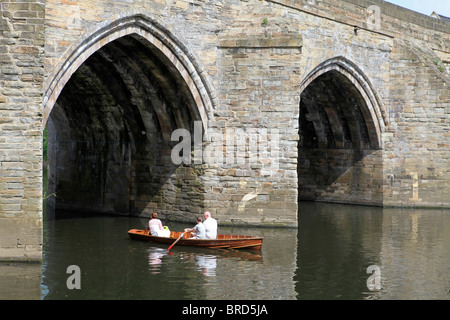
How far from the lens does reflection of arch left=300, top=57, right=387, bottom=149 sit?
19.5m

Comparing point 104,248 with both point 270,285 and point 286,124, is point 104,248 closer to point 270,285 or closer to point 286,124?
point 270,285

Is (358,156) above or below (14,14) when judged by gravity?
below

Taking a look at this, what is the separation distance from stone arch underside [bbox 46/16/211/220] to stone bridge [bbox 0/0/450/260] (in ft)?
0.12

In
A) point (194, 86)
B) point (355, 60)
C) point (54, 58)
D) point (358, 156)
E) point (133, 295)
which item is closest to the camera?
point (133, 295)

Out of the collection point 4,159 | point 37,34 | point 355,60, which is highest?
point 355,60

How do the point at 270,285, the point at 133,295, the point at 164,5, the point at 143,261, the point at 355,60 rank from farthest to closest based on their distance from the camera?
the point at 355,60, the point at 164,5, the point at 143,261, the point at 270,285, the point at 133,295

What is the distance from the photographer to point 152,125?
16.4m

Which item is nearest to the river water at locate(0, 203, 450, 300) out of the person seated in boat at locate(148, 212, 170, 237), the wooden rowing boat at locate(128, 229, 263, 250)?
the wooden rowing boat at locate(128, 229, 263, 250)

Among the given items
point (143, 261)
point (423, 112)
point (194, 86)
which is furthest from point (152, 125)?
point (423, 112)

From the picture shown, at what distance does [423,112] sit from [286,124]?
23.4ft

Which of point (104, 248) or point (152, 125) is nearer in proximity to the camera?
point (104, 248)

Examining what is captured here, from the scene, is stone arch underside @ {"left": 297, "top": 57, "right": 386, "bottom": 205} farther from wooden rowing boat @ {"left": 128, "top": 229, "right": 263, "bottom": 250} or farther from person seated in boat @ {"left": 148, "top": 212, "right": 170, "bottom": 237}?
person seated in boat @ {"left": 148, "top": 212, "right": 170, "bottom": 237}

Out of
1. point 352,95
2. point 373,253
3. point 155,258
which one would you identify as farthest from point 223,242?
point 352,95

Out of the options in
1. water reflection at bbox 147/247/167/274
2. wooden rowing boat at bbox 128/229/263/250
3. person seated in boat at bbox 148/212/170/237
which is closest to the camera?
water reflection at bbox 147/247/167/274
